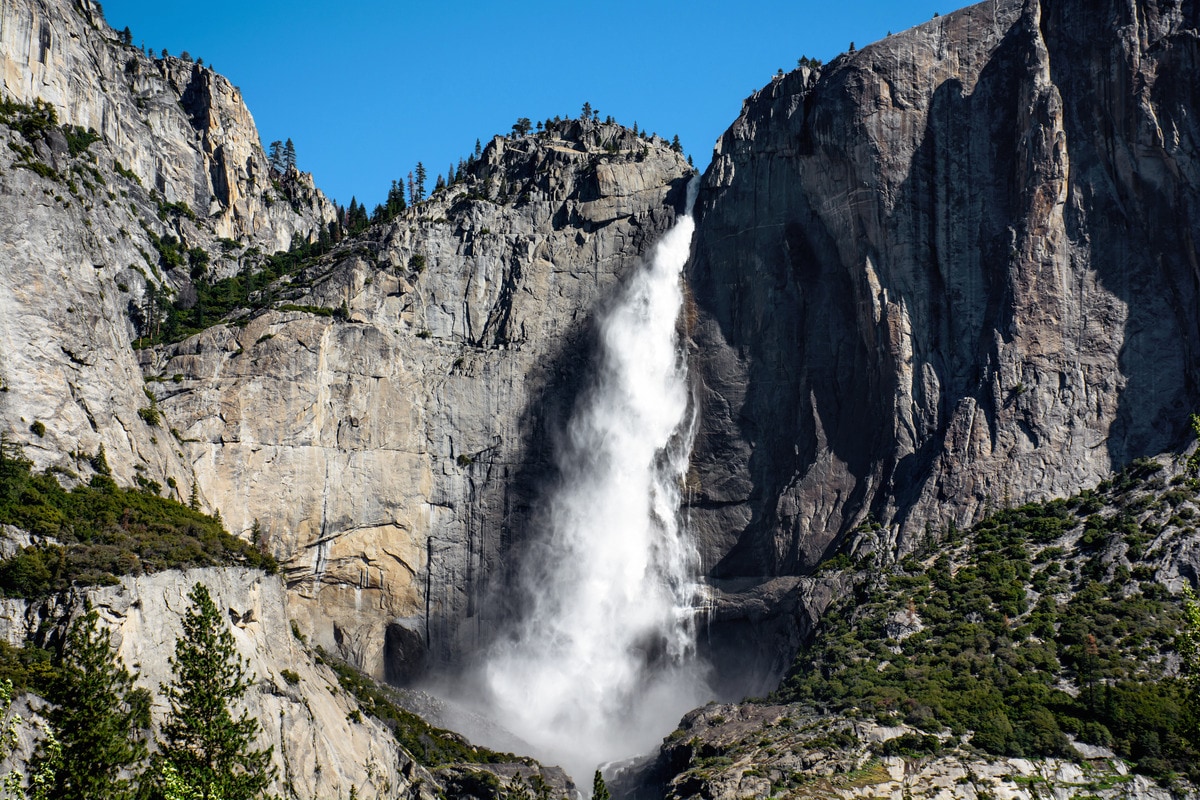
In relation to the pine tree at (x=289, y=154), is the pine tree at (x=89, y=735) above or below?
below

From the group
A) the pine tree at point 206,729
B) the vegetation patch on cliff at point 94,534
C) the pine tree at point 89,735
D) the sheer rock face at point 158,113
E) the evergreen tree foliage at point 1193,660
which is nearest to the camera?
the evergreen tree foliage at point 1193,660

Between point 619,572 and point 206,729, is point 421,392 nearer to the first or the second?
point 619,572

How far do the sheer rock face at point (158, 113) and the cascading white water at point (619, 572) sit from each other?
40848 millimetres

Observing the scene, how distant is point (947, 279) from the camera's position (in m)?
94.4

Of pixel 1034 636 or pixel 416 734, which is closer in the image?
pixel 1034 636

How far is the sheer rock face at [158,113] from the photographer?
340 feet

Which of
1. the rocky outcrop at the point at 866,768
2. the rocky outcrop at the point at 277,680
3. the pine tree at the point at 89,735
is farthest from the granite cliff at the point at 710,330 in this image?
the pine tree at the point at 89,735

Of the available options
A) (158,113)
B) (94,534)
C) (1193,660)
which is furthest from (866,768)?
(158,113)

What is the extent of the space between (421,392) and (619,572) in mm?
20088

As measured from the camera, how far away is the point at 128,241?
105000 mm

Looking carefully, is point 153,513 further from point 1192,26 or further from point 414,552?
point 1192,26

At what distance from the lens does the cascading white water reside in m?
98.6

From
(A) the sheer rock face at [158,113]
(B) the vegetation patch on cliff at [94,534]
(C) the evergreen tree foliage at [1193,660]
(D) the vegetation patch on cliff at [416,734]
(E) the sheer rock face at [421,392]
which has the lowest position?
(D) the vegetation patch on cliff at [416,734]

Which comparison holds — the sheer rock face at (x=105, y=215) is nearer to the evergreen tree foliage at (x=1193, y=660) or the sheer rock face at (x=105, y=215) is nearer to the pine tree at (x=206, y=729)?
the pine tree at (x=206, y=729)
